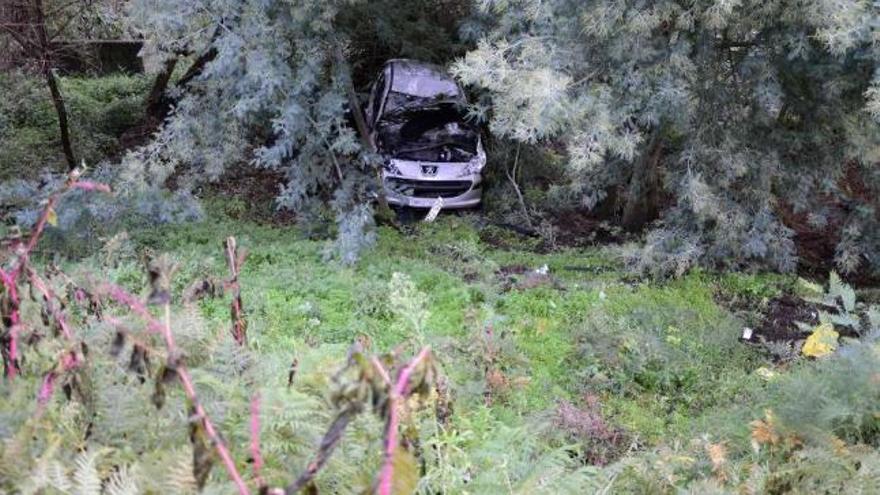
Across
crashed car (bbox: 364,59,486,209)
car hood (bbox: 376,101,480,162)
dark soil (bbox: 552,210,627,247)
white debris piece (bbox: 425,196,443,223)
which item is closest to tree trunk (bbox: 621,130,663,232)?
dark soil (bbox: 552,210,627,247)

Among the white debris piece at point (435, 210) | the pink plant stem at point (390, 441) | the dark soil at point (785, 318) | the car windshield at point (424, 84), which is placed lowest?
the white debris piece at point (435, 210)

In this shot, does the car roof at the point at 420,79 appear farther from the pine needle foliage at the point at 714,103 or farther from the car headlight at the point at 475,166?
the pine needle foliage at the point at 714,103

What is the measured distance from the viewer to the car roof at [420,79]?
11.6m

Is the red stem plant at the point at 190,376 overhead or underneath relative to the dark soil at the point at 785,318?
overhead

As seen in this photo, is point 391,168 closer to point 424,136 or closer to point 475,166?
point 424,136

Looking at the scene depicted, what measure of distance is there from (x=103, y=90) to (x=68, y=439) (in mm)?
16735

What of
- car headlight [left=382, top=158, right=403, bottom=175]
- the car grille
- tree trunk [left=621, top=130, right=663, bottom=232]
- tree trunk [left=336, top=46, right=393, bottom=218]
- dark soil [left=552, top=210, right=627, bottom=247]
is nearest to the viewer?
tree trunk [left=336, top=46, right=393, bottom=218]

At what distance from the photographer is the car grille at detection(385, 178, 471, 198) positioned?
11555 mm

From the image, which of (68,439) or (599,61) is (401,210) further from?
(68,439)

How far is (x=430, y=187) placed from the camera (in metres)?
11.7

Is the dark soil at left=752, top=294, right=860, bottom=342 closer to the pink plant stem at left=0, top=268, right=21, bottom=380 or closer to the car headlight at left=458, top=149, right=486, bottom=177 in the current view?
the car headlight at left=458, top=149, right=486, bottom=177

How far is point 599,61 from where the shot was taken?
26.1 feet

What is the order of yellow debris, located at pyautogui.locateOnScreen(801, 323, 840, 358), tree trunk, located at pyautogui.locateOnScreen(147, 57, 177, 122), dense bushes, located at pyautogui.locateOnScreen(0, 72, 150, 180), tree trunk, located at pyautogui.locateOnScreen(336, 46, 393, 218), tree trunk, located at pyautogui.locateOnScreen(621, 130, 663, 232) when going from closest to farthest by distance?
yellow debris, located at pyautogui.locateOnScreen(801, 323, 840, 358), tree trunk, located at pyautogui.locateOnScreen(336, 46, 393, 218), tree trunk, located at pyautogui.locateOnScreen(621, 130, 663, 232), dense bushes, located at pyautogui.locateOnScreen(0, 72, 150, 180), tree trunk, located at pyautogui.locateOnScreen(147, 57, 177, 122)

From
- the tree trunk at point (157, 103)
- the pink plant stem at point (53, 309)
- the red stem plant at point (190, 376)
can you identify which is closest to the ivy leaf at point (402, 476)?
the red stem plant at point (190, 376)
